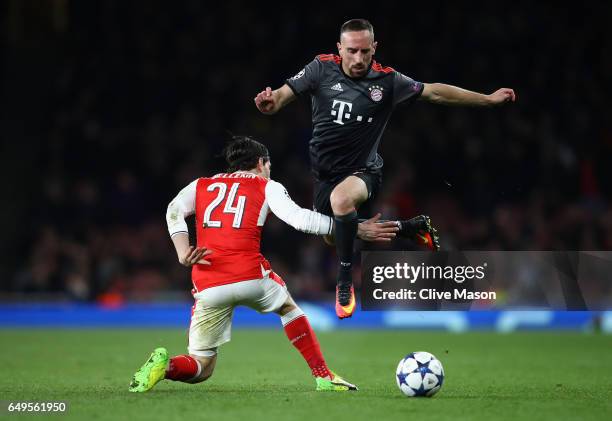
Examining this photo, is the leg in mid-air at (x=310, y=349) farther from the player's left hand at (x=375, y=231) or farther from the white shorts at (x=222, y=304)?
the player's left hand at (x=375, y=231)

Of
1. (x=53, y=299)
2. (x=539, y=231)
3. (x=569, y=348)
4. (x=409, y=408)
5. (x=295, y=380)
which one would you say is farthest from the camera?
(x=53, y=299)

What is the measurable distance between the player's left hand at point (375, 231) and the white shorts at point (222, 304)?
0.74 metres

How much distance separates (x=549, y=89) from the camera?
17969mm

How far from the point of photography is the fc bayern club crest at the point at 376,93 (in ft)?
25.7

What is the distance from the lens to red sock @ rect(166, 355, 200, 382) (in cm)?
732

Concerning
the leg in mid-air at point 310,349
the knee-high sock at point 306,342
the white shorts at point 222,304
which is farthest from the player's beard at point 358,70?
the knee-high sock at point 306,342

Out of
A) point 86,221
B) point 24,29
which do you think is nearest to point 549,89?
point 86,221

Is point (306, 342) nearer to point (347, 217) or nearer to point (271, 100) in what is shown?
point (347, 217)

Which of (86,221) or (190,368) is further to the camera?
(86,221)

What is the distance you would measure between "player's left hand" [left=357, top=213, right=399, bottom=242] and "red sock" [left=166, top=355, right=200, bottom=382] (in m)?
1.55

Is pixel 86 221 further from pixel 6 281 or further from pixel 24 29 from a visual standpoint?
pixel 24 29

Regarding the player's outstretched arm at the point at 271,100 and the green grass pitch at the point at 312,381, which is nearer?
the green grass pitch at the point at 312,381

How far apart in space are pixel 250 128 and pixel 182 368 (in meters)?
11.4

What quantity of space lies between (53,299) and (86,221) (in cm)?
148
